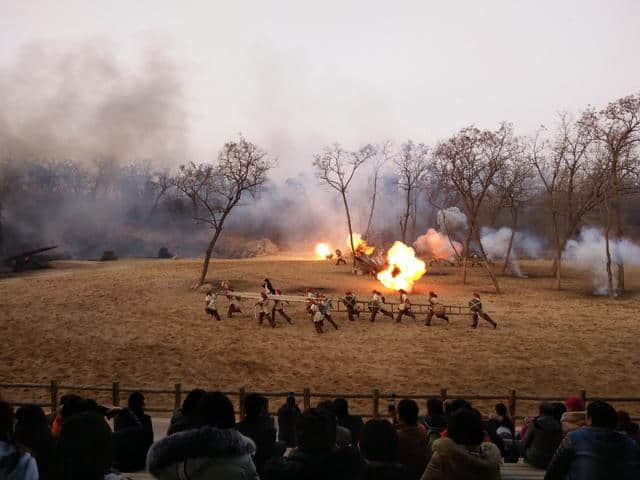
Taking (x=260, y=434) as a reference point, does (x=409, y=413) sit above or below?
above

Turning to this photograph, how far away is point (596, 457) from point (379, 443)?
5.77 ft

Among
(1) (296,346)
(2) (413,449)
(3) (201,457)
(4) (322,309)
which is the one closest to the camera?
(3) (201,457)

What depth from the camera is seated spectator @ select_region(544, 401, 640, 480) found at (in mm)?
4621

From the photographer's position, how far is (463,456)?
178 inches

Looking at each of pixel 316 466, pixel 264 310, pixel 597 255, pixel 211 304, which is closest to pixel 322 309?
pixel 264 310

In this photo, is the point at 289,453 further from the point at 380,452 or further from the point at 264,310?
the point at 264,310

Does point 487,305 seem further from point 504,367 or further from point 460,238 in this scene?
point 460,238

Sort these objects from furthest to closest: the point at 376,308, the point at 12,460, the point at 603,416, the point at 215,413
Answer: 1. the point at 376,308
2. the point at 603,416
3. the point at 215,413
4. the point at 12,460

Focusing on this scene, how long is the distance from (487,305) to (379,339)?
388 inches

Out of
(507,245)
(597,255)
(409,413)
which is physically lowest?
(409,413)

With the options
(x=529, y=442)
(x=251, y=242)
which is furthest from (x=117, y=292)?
(x=251, y=242)

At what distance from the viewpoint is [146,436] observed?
297 inches

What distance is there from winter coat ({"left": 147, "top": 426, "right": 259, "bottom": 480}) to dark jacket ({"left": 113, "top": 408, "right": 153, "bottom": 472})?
347 centimetres

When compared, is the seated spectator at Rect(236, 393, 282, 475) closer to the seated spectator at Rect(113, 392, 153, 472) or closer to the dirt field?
the seated spectator at Rect(113, 392, 153, 472)
